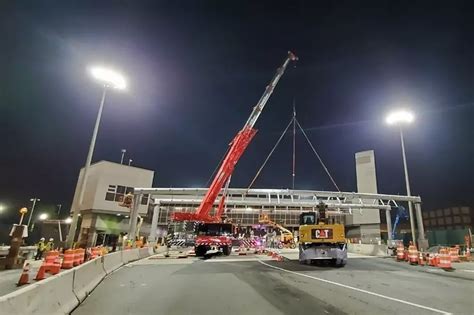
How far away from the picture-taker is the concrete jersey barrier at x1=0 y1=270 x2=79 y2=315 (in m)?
3.98

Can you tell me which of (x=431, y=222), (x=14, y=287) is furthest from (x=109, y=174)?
(x=431, y=222)

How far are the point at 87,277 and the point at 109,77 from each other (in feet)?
52.8

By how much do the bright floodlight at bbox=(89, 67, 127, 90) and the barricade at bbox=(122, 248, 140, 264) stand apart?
1192cm

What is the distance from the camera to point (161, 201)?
39.5m

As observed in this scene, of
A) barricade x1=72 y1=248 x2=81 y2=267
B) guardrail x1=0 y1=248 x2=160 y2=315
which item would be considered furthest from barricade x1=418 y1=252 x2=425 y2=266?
barricade x1=72 y1=248 x2=81 y2=267

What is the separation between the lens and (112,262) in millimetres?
15180

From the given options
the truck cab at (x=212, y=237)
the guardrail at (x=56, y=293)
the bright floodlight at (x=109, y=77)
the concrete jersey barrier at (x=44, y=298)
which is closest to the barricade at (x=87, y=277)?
the guardrail at (x=56, y=293)

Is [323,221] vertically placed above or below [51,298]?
above

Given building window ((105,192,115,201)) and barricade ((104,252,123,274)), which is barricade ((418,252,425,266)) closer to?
barricade ((104,252,123,274))

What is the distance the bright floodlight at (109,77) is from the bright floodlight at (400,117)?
2528cm

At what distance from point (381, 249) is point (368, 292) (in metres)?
21.5

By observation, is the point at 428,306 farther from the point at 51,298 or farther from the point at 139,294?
the point at 51,298

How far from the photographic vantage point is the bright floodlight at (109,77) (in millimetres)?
20766

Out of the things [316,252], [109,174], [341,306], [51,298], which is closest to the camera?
[51,298]
